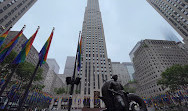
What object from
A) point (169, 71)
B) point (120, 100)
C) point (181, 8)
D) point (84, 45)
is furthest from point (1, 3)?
point (181, 8)

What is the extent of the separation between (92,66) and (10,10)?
51.0 m

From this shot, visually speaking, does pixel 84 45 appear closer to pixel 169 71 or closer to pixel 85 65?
pixel 85 65

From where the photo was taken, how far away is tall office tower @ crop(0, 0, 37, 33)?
40.4m

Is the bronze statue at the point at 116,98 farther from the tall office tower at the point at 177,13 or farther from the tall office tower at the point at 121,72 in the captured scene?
the tall office tower at the point at 121,72

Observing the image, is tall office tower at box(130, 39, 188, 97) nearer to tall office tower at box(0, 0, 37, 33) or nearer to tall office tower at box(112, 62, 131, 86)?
tall office tower at box(112, 62, 131, 86)

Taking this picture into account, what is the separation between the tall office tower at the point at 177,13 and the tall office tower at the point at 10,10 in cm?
8245

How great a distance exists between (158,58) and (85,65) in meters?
53.8

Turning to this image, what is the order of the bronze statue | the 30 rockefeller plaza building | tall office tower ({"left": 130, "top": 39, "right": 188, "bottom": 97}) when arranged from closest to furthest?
the bronze statue, the 30 rockefeller plaza building, tall office tower ({"left": 130, "top": 39, "right": 188, "bottom": 97})

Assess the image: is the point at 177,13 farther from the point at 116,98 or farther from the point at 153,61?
the point at 116,98

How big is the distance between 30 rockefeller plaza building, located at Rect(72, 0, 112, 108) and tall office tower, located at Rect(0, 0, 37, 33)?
130ft

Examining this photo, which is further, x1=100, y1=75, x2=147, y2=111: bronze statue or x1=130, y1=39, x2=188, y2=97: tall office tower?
x1=130, y1=39, x2=188, y2=97: tall office tower

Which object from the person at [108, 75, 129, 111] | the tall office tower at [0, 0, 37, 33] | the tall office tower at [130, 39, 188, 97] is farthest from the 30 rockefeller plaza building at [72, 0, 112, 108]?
the tall office tower at [0, 0, 37, 33]

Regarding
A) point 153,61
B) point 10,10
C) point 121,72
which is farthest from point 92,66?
point 121,72

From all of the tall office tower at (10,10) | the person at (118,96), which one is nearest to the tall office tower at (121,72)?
the tall office tower at (10,10)
